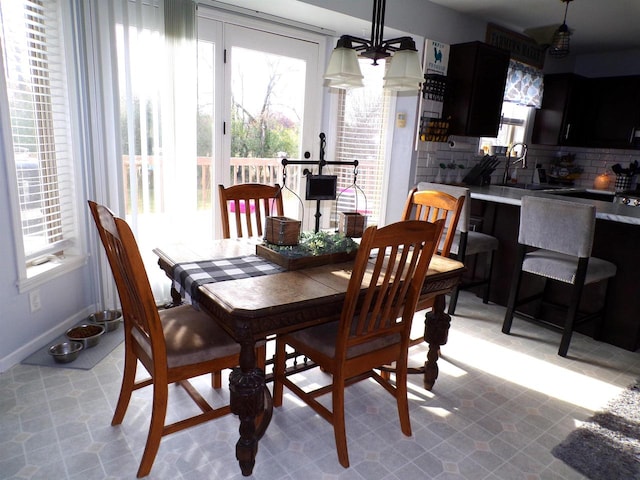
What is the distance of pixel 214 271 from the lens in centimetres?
182

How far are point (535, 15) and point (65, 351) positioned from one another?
15.6 ft

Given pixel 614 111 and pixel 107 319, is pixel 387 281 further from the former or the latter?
pixel 614 111

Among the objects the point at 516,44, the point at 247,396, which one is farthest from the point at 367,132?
the point at 247,396

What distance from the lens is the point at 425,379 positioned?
2.35 m

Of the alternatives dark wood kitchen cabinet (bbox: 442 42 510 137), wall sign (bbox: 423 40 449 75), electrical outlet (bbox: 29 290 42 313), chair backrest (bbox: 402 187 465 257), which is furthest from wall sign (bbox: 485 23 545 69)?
electrical outlet (bbox: 29 290 42 313)

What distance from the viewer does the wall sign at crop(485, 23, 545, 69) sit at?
14.6ft

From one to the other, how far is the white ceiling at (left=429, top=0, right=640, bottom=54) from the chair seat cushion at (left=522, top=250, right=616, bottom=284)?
175cm

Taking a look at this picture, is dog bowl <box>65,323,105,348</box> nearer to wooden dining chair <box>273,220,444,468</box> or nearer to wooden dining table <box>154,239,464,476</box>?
wooden dining table <box>154,239,464,476</box>

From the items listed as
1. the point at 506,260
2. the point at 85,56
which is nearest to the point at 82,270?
the point at 85,56

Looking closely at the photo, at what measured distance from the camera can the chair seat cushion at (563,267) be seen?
2732 millimetres


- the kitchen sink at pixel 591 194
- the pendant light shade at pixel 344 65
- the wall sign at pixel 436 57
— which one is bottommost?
the kitchen sink at pixel 591 194

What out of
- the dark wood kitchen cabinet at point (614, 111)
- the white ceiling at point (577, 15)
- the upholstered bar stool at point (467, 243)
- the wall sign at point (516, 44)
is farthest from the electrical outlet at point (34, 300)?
the dark wood kitchen cabinet at point (614, 111)

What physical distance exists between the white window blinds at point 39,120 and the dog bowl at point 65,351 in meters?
0.53

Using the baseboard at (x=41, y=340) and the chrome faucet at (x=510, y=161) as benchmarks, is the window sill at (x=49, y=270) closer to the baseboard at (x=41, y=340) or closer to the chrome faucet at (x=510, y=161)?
the baseboard at (x=41, y=340)
